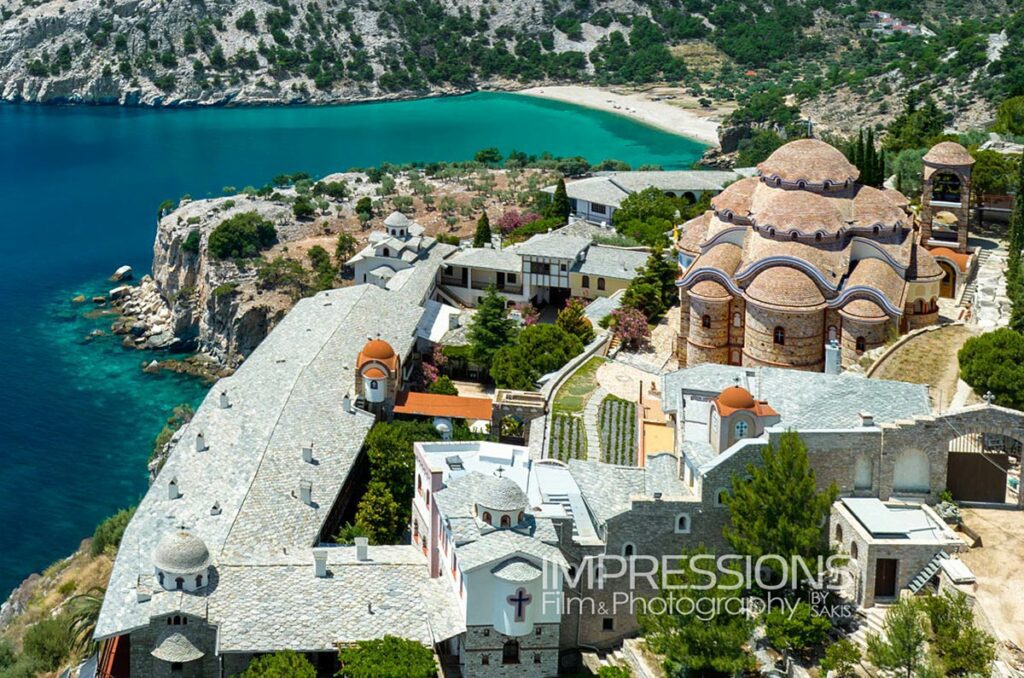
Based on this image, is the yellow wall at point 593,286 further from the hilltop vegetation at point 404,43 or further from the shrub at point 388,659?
the hilltop vegetation at point 404,43

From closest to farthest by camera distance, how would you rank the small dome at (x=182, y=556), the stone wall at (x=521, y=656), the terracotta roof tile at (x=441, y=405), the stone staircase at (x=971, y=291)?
the stone wall at (x=521, y=656) < the small dome at (x=182, y=556) < the terracotta roof tile at (x=441, y=405) < the stone staircase at (x=971, y=291)

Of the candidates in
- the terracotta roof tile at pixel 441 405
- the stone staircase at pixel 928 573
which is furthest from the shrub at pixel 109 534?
the stone staircase at pixel 928 573

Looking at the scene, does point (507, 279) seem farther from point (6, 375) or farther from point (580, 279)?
point (6, 375)

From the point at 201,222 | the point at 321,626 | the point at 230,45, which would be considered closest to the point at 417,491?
the point at 321,626

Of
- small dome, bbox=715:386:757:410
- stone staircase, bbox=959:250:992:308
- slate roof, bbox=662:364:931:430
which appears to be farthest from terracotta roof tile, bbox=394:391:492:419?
stone staircase, bbox=959:250:992:308

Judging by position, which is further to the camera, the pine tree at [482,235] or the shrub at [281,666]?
the pine tree at [482,235]

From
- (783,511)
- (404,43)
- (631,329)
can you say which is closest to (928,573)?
(783,511)
